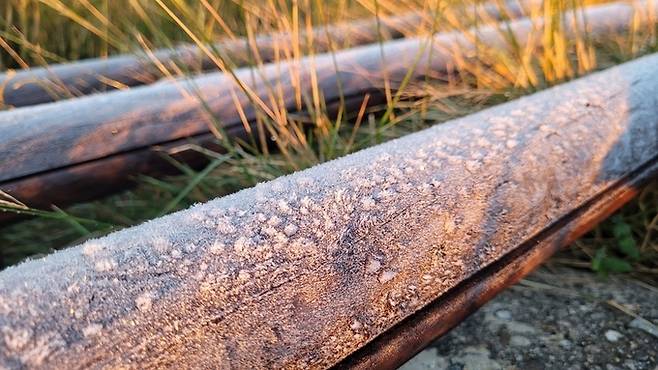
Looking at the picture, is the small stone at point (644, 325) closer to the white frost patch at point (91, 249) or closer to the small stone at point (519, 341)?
the small stone at point (519, 341)

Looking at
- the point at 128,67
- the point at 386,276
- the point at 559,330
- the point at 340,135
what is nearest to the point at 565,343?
the point at 559,330

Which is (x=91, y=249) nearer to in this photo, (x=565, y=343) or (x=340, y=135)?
(x=565, y=343)

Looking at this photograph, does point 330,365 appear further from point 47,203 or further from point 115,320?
point 47,203

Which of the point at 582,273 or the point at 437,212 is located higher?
the point at 437,212

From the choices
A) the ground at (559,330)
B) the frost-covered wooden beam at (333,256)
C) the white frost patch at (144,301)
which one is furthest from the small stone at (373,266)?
the ground at (559,330)

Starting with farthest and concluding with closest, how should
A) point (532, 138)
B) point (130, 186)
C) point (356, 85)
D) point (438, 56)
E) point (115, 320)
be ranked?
point (438, 56), point (356, 85), point (130, 186), point (532, 138), point (115, 320)

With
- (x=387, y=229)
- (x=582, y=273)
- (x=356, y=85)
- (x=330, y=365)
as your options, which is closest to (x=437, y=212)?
(x=387, y=229)
